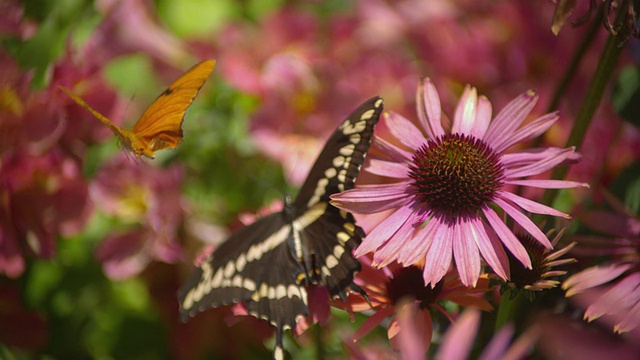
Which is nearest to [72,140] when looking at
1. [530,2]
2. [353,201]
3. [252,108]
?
[252,108]

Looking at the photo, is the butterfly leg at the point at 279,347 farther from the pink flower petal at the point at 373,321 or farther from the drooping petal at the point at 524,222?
the drooping petal at the point at 524,222

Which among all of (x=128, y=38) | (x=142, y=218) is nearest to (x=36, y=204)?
(x=142, y=218)

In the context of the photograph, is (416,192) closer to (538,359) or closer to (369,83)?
(538,359)

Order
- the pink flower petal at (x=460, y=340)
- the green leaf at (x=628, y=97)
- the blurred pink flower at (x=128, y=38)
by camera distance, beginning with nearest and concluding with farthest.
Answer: the pink flower petal at (x=460, y=340), the green leaf at (x=628, y=97), the blurred pink flower at (x=128, y=38)

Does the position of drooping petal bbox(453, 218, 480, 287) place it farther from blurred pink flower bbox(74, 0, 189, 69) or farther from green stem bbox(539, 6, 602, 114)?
blurred pink flower bbox(74, 0, 189, 69)

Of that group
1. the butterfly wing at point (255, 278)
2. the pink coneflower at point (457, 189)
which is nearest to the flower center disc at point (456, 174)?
the pink coneflower at point (457, 189)

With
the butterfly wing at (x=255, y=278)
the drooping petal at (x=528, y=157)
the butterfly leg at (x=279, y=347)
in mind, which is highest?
the drooping petal at (x=528, y=157)
